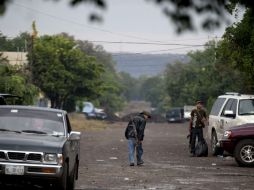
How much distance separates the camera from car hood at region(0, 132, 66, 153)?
483 inches

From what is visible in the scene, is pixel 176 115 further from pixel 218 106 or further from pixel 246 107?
pixel 246 107

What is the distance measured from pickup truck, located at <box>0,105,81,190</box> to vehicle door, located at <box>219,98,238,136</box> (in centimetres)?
1146

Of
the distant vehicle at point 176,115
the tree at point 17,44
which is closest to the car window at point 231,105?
the tree at point 17,44

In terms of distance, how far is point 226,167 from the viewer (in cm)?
2058

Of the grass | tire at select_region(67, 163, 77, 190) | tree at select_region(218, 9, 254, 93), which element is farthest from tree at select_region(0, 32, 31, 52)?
tire at select_region(67, 163, 77, 190)

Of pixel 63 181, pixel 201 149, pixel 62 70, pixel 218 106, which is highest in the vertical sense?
pixel 62 70

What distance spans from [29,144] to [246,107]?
13028 millimetres

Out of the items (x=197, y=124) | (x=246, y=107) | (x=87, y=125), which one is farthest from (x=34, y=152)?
(x=87, y=125)

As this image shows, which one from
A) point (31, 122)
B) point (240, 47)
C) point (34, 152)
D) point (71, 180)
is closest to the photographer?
point (34, 152)

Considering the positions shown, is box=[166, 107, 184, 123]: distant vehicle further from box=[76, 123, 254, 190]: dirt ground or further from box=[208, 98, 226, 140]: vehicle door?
box=[76, 123, 254, 190]: dirt ground

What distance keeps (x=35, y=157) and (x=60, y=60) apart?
63.2 meters

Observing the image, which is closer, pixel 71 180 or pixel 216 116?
pixel 71 180

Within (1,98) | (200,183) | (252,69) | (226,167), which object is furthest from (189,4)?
(252,69)

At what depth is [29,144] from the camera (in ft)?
40.4
